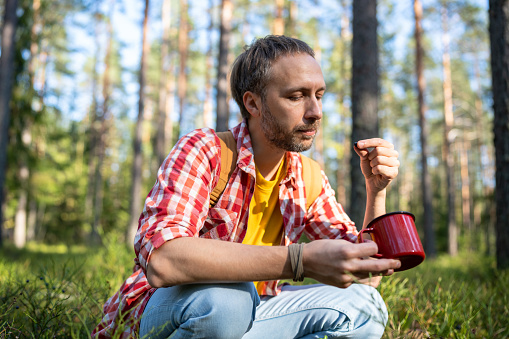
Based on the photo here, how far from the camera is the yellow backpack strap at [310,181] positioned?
7.21 ft

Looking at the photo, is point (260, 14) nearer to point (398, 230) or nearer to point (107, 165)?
point (107, 165)

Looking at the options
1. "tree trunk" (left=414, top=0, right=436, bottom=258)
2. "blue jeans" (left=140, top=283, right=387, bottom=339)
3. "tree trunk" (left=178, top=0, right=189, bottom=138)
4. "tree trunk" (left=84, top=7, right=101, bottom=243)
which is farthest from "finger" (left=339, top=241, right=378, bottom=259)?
"tree trunk" (left=84, top=7, right=101, bottom=243)

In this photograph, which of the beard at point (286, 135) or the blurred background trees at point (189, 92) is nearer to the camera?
the beard at point (286, 135)

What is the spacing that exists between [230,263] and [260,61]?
1.07m

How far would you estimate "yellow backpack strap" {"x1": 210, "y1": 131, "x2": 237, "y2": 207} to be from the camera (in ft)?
6.16

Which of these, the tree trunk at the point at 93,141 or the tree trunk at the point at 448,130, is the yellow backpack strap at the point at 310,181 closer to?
the tree trunk at the point at 448,130

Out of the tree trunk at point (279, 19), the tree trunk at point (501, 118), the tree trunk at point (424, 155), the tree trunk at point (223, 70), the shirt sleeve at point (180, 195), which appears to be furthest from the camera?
the tree trunk at point (279, 19)

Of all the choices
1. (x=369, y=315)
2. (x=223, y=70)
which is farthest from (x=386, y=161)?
(x=223, y=70)

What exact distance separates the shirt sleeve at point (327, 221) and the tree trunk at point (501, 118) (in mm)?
3129

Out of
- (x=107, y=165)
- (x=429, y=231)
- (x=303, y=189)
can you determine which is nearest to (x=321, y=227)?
(x=303, y=189)

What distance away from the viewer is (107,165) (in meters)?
27.8

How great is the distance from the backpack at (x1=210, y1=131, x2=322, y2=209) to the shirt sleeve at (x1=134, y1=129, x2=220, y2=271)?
1.7 inches

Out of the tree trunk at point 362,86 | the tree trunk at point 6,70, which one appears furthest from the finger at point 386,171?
the tree trunk at point 6,70

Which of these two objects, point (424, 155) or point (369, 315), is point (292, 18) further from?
point (369, 315)
